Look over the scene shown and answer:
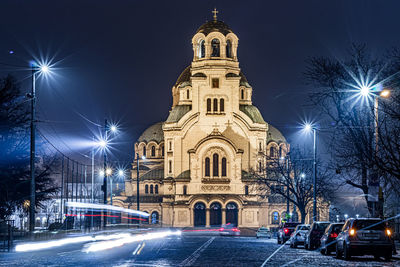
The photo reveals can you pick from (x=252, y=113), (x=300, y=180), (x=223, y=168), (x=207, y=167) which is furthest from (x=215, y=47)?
(x=300, y=180)

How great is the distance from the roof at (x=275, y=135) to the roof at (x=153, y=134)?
16.7 m

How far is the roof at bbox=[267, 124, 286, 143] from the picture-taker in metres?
109

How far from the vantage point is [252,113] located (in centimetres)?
9781

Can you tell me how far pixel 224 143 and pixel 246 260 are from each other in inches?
2620

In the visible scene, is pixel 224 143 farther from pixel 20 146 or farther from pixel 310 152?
pixel 20 146

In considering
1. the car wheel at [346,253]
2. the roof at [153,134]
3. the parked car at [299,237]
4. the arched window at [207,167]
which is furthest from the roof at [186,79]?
the car wheel at [346,253]

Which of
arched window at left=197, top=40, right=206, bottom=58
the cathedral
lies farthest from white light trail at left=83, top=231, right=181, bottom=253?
arched window at left=197, top=40, right=206, bottom=58

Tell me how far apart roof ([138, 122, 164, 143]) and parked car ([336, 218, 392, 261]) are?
8635 cm

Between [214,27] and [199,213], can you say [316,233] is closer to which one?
[199,213]

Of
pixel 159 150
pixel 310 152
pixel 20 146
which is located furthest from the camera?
pixel 159 150

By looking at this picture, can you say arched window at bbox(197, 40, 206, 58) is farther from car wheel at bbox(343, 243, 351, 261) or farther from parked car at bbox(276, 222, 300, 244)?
car wheel at bbox(343, 243, 351, 261)

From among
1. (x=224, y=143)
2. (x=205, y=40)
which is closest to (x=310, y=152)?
(x=224, y=143)

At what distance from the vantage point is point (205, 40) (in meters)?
95.4

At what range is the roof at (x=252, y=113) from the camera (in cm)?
9662
